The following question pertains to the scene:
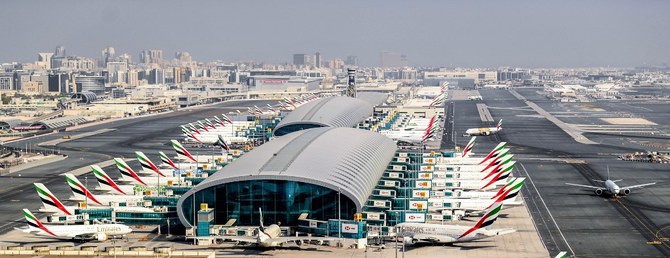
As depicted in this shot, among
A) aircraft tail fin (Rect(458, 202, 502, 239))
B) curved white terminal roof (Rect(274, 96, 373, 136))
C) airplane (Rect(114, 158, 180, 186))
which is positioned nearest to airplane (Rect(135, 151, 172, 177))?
airplane (Rect(114, 158, 180, 186))

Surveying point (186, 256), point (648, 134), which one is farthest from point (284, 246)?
point (648, 134)

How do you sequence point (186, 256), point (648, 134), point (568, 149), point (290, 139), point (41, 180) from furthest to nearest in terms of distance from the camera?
point (648, 134) < point (568, 149) < point (41, 180) < point (290, 139) < point (186, 256)

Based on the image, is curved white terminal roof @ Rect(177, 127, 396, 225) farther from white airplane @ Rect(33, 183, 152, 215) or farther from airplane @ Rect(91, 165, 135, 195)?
airplane @ Rect(91, 165, 135, 195)

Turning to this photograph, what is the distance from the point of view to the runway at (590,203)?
7844 cm

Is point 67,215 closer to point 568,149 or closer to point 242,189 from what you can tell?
point 242,189

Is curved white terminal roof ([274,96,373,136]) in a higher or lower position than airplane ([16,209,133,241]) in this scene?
higher

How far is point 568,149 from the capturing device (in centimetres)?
15762

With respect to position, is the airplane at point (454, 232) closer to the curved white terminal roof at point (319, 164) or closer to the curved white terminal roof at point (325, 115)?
the curved white terminal roof at point (319, 164)

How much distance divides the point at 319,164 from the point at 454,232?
1516 centimetres

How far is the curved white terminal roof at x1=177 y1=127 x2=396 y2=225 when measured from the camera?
80.1 meters

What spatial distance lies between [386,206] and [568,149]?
79.4m

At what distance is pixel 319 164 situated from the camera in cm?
8600

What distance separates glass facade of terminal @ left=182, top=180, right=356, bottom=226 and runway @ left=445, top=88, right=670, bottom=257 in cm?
1755

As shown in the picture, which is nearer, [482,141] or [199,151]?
[199,151]
